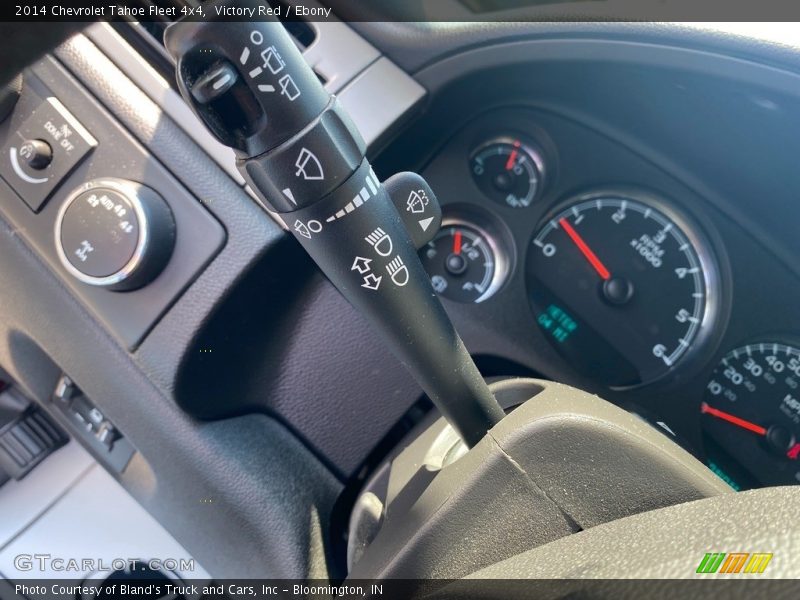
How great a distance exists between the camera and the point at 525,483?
57 cm

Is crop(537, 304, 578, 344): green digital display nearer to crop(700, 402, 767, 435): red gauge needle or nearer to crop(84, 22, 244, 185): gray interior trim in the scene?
crop(700, 402, 767, 435): red gauge needle

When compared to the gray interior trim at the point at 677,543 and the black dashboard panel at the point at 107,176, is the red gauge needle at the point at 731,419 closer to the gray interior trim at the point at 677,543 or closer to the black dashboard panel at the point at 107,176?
the gray interior trim at the point at 677,543

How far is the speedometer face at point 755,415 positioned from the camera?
0.86 metres

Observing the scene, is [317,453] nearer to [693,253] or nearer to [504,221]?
[504,221]

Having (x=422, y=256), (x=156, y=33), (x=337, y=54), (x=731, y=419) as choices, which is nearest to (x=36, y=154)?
(x=156, y=33)

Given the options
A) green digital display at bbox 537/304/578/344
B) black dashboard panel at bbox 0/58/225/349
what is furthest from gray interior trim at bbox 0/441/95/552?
green digital display at bbox 537/304/578/344

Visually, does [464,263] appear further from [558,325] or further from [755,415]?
[755,415]

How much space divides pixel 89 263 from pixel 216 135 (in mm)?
452

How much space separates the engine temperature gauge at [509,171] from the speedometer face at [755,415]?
0.33 meters

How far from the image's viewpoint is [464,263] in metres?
0.94

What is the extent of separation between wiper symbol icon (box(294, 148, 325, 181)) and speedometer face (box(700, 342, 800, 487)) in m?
0.67

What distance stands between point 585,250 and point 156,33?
2.00ft

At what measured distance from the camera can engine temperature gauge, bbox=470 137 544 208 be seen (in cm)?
93

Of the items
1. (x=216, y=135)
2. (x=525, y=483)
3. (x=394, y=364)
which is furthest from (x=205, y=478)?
(x=216, y=135)
